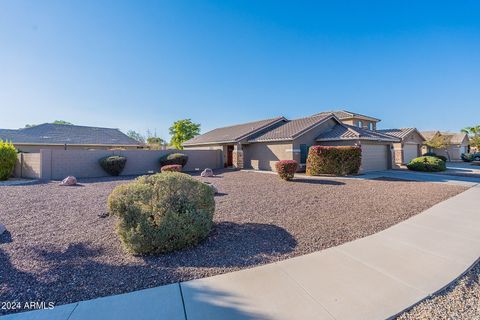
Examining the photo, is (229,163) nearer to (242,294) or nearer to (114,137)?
(114,137)

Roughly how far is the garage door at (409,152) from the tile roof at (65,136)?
108ft

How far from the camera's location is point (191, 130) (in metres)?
45.8

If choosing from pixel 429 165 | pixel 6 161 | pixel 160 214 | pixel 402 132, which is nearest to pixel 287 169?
pixel 160 214

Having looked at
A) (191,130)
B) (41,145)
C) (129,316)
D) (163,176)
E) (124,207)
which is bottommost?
(129,316)

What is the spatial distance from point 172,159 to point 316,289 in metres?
18.7

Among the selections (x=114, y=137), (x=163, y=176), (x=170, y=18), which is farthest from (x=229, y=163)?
(x=163, y=176)

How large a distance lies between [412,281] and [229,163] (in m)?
21.6

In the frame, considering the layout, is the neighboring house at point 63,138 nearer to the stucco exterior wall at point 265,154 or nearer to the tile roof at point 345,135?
the stucco exterior wall at point 265,154

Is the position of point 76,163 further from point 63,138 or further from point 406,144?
point 406,144

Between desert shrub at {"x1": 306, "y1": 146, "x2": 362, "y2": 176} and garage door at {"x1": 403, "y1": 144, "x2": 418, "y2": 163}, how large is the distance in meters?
14.6

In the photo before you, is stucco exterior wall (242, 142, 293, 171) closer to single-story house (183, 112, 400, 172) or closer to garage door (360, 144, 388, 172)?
single-story house (183, 112, 400, 172)

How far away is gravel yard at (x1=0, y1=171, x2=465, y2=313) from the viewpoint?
3629 mm

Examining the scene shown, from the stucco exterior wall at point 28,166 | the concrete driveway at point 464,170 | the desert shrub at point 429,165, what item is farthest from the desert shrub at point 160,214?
the concrete driveway at point 464,170

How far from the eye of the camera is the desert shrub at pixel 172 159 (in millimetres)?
20516
